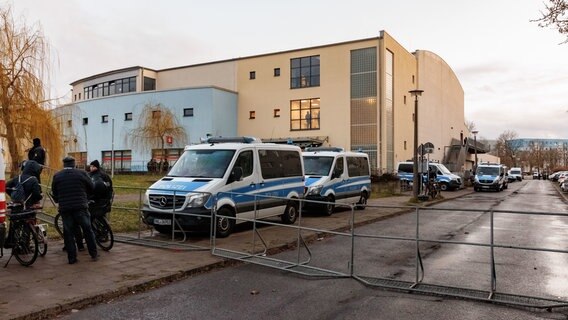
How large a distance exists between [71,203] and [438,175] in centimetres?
3111

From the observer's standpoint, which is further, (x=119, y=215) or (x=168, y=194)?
(x=119, y=215)

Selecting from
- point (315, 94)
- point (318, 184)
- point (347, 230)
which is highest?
point (315, 94)

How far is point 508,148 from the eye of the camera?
115875 mm

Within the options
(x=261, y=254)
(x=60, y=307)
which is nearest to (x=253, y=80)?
(x=261, y=254)

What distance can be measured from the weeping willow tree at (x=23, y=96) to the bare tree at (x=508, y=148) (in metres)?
117

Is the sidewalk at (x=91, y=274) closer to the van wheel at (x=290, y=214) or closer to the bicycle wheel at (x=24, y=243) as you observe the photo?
the bicycle wheel at (x=24, y=243)

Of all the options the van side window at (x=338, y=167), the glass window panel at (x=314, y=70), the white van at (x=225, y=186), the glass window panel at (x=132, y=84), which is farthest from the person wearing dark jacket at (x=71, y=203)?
the glass window panel at (x=132, y=84)

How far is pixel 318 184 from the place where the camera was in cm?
1576

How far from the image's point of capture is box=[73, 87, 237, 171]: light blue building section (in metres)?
44.3

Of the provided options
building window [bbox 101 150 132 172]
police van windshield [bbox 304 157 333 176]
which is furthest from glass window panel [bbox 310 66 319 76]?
police van windshield [bbox 304 157 333 176]

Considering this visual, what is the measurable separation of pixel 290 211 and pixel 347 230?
5.45 feet

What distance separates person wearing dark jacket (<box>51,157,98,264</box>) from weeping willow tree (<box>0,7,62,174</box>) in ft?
28.8

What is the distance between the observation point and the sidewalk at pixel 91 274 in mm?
5742

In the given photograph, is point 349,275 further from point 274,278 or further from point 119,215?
point 119,215
